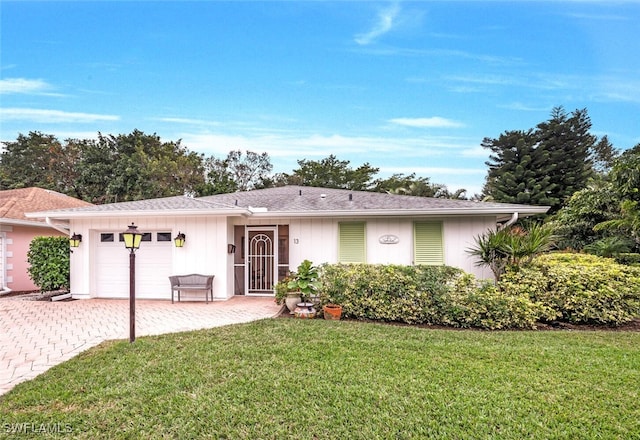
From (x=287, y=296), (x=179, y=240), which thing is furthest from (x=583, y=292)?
(x=179, y=240)

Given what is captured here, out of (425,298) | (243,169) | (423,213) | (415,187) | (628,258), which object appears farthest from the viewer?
(243,169)

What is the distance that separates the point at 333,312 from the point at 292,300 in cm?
112

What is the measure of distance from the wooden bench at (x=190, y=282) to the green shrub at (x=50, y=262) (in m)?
3.76

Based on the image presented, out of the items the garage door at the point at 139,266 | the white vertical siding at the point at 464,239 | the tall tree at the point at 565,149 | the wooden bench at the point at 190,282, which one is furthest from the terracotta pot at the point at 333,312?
the tall tree at the point at 565,149

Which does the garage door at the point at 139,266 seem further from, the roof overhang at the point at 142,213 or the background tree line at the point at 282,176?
the background tree line at the point at 282,176

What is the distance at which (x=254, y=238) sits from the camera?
995 centimetres

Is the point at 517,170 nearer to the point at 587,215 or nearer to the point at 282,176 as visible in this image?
the point at 587,215

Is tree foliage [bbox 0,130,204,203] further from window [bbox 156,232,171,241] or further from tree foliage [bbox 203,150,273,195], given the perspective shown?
window [bbox 156,232,171,241]

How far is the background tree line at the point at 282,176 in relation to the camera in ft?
77.7

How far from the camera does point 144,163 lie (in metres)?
26.0

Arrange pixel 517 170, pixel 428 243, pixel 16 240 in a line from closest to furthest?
pixel 428 243
pixel 16 240
pixel 517 170

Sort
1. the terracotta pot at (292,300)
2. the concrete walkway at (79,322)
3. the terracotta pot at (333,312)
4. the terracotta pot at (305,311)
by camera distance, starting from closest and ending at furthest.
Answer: the concrete walkway at (79,322) < the terracotta pot at (333,312) < the terracotta pot at (305,311) < the terracotta pot at (292,300)

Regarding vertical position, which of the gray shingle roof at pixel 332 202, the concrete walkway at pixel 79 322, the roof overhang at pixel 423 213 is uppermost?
the gray shingle roof at pixel 332 202

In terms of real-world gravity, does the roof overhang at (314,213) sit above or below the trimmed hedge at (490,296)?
above
